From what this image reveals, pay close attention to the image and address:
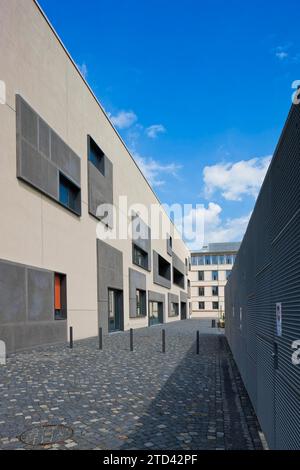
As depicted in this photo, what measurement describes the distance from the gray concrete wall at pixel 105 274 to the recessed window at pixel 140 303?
6.53 metres

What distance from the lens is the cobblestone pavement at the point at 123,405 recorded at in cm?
522

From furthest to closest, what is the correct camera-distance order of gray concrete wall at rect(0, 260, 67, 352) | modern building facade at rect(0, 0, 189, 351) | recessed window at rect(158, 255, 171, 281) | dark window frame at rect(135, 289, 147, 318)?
recessed window at rect(158, 255, 171, 281) < dark window frame at rect(135, 289, 147, 318) < modern building facade at rect(0, 0, 189, 351) < gray concrete wall at rect(0, 260, 67, 352)

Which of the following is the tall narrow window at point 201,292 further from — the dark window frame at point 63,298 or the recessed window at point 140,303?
the dark window frame at point 63,298

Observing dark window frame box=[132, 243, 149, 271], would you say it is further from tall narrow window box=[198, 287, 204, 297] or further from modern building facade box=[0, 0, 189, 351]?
tall narrow window box=[198, 287, 204, 297]

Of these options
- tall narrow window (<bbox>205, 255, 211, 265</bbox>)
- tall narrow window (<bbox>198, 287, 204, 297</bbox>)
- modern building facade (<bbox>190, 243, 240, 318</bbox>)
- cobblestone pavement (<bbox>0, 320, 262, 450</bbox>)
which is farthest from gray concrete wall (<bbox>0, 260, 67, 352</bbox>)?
tall narrow window (<bbox>205, 255, 211, 265</bbox>)

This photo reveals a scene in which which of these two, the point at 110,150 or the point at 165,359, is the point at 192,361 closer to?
the point at 165,359

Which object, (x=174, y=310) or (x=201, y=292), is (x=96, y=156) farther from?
(x=201, y=292)

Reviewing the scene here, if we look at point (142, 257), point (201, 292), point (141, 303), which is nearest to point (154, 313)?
point (141, 303)

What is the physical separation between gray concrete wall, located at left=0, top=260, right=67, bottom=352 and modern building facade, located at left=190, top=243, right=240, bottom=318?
68656 millimetres

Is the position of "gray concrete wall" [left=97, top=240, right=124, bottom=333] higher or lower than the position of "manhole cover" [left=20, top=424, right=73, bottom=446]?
higher

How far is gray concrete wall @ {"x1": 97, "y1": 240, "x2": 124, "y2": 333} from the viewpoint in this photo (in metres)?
23.3

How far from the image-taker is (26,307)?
47.3 feet

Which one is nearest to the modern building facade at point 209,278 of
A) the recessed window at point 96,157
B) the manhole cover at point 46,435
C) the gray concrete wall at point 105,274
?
the gray concrete wall at point 105,274
